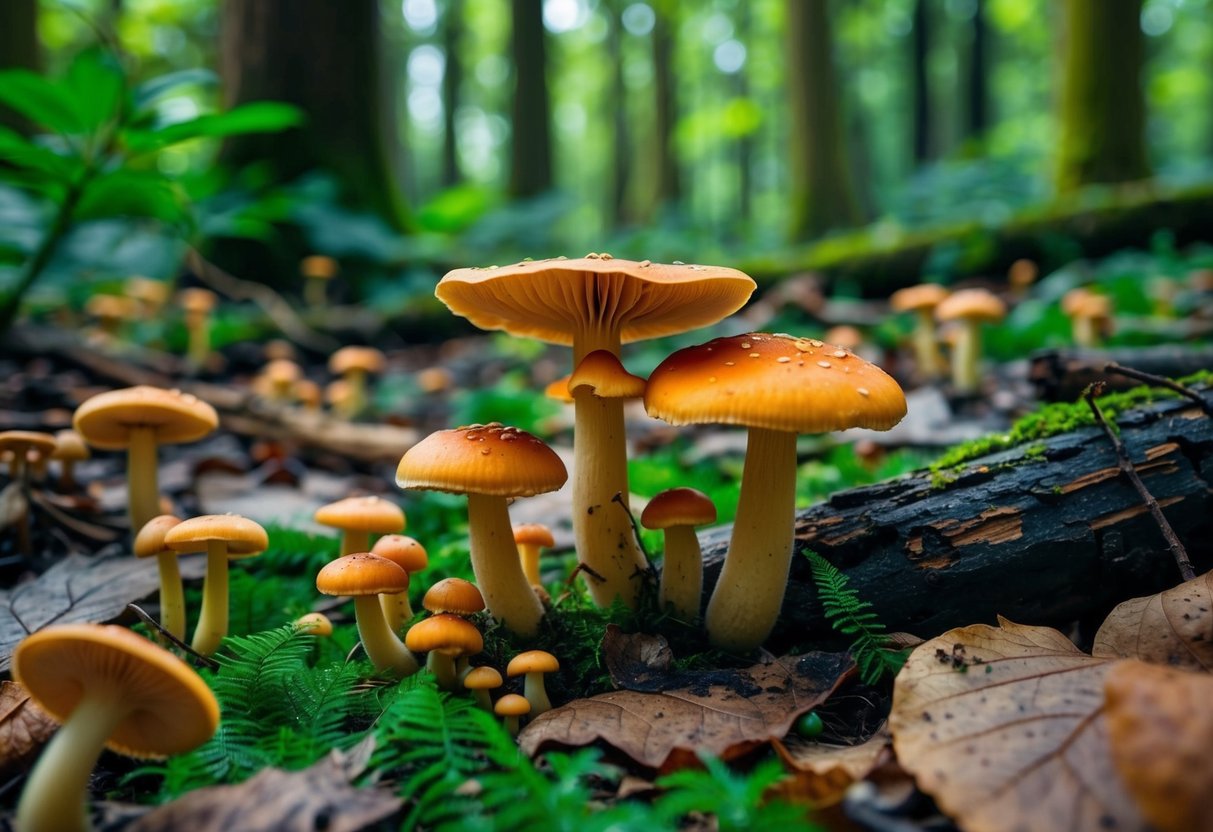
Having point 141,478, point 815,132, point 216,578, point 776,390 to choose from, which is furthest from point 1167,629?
point 815,132

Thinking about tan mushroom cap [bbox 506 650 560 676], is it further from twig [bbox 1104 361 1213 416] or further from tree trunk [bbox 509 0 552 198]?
tree trunk [bbox 509 0 552 198]

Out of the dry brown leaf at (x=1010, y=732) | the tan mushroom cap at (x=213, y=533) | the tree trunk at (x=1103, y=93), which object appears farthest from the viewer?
the tree trunk at (x=1103, y=93)

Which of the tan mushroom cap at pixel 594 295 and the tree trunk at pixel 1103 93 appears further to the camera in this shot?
the tree trunk at pixel 1103 93

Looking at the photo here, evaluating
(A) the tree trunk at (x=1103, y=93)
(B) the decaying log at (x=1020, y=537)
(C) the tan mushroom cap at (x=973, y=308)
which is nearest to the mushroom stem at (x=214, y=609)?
(B) the decaying log at (x=1020, y=537)

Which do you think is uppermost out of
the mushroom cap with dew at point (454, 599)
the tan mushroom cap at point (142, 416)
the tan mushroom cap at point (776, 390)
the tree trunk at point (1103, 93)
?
the tree trunk at point (1103, 93)

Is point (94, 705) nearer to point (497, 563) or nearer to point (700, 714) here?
point (497, 563)

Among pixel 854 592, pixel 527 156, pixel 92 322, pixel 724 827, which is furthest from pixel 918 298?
pixel 527 156

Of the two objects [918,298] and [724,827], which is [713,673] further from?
[918,298]

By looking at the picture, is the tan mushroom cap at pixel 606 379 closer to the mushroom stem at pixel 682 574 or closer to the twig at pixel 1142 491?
the mushroom stem at pixel 682 574

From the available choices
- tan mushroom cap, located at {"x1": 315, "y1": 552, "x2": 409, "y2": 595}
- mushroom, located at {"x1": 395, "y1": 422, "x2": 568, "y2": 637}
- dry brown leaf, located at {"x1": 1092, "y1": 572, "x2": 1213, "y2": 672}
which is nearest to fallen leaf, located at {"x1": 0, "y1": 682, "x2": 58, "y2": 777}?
tan mushroom cap, located at {"x1": 315, "y1": 552, "x2": 409, "y2": 595}
